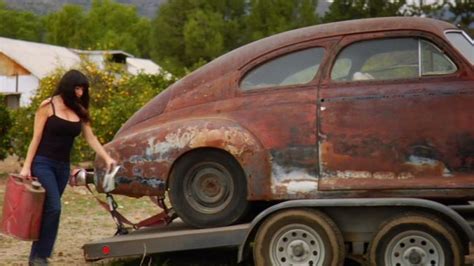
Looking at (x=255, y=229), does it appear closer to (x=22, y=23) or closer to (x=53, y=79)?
(x=53, y=79)

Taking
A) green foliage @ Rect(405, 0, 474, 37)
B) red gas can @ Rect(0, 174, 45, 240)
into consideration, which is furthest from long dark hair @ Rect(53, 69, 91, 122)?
green foliage @ Rect(405, 0, 474, 37)

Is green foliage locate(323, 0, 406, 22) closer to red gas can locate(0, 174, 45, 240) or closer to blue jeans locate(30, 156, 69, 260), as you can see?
blue jeans locate(30, 156, 69, 260)

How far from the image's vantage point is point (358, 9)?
147ft

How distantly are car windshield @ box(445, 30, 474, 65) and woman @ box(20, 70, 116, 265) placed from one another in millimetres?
3079

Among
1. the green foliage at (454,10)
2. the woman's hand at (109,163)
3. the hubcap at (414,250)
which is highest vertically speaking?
the green foliage at (454,10)

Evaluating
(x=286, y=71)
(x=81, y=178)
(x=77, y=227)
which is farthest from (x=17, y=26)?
(x=286, y=71)

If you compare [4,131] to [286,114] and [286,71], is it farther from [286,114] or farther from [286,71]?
[286,114]

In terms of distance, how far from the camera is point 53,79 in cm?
2259

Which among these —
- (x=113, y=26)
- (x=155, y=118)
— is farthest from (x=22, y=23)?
(x=155, y=118)

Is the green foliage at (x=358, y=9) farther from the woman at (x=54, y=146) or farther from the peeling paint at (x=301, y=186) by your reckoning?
the woman at (x=54, y=146)

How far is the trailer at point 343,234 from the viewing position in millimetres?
6824

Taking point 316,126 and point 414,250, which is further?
point 316,126

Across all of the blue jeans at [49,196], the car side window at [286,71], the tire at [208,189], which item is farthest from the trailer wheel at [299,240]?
the blue jeans at [49,196]

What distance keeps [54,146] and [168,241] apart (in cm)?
124
